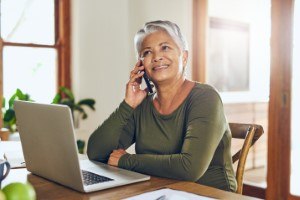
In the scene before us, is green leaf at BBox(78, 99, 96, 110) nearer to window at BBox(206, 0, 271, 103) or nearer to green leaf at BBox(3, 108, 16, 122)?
green leaf at BBox(3, 108, 16, 122)

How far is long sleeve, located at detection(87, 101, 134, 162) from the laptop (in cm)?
20

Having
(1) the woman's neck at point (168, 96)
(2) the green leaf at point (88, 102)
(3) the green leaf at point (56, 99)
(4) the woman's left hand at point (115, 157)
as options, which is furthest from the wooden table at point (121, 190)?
(2) the green leaf at point (88, 102)

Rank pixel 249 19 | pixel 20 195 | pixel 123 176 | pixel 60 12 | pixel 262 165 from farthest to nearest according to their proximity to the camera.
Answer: pixel 262 165 → pixel 249 19 → pixel 60 12 → pixel 123 176 → pixel 20 195

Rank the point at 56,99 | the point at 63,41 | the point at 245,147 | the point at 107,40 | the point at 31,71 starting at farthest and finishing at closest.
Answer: the point at 107,40 → the point at 63,41 → the point at 31,71 → the point at 56,99 → the point at 245,147

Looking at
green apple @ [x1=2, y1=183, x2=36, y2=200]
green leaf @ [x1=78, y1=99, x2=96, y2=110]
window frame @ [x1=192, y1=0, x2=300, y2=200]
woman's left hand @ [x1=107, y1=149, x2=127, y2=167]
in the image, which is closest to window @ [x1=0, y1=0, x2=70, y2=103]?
green leaf @ [x1=78, y1=99, x2=96, y2=110]

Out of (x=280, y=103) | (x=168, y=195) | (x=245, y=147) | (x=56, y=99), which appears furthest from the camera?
(x=56, y=99)

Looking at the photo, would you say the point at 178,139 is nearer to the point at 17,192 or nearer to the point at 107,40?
the point at 17,192

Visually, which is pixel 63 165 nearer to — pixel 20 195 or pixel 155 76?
pixel 20 195

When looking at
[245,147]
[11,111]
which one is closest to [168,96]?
[245,147]

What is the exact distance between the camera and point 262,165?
4602mm

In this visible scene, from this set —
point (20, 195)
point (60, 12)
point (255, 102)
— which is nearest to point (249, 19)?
point (255, 102)

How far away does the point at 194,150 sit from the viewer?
4.36ft

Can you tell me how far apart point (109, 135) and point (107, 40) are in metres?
2.30

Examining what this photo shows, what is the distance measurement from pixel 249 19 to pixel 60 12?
195 cm
